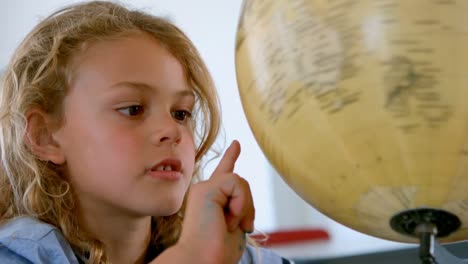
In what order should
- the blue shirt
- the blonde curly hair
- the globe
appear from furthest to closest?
the blonde curly hair
the blue shirt
the globe

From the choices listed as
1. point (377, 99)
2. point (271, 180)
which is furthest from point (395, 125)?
point (271, 180)

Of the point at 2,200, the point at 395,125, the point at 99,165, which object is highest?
the point at 395,125

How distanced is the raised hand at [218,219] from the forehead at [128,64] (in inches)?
10.6

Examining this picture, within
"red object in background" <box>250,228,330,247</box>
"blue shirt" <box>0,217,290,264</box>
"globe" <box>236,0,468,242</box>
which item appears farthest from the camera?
"red object in background" <box>250,228,330,247</box>

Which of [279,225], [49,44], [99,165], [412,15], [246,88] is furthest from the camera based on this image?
[279,225]

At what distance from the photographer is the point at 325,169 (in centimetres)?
65

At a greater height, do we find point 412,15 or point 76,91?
point 412,15

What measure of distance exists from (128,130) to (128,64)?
111 mm

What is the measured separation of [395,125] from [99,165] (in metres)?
0.60

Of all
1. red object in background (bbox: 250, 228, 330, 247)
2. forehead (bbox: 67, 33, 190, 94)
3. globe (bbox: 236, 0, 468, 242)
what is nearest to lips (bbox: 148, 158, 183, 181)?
forehead (bbox: 67, 33, 190, 94)

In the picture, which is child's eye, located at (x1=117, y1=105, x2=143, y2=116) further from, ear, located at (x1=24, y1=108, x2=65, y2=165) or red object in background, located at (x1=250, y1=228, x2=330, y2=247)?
red object in background, located at (x1=250, y1=228, x2=330, y2=247)

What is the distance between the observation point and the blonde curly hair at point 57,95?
46.3 inches

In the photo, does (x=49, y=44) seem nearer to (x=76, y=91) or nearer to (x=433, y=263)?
(x=76, y=91)

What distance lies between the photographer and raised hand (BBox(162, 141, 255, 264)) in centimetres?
86
